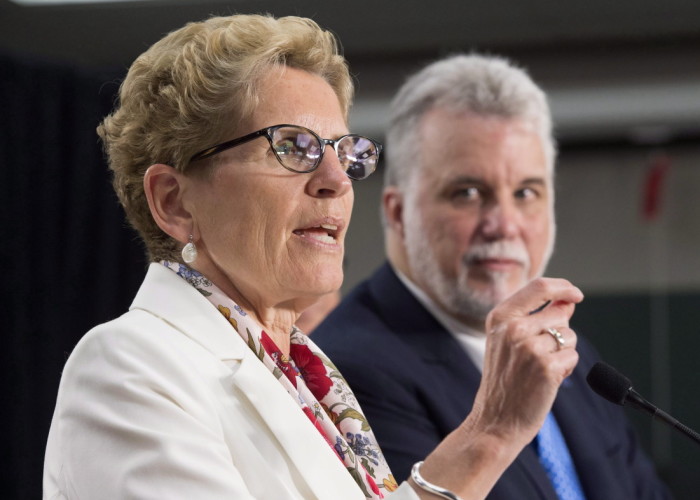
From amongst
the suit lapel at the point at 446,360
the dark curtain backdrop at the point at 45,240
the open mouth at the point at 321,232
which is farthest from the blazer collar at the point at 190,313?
the dark curtain backdrop at the point at 45,240

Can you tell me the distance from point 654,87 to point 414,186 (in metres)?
3.76

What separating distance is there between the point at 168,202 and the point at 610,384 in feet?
2.37

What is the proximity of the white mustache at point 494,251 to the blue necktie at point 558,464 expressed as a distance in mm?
363

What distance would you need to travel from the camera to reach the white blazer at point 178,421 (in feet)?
3.57

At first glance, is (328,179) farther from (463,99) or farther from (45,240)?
(45,240)

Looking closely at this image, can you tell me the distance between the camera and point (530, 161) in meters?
2.11

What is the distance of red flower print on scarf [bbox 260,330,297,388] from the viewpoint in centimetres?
136

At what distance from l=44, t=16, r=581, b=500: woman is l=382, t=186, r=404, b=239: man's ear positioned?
0.78 meters

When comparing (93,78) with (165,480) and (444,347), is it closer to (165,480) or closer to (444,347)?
(444,347)

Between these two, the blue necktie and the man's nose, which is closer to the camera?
the blue necktie

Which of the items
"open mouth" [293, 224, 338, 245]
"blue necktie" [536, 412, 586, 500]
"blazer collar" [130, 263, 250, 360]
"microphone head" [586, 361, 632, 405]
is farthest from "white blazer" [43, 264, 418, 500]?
"blue necktie" [536, 412, 586, 500]

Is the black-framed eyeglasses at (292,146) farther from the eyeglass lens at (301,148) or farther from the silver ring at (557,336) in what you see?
the silver ring at (557,336)

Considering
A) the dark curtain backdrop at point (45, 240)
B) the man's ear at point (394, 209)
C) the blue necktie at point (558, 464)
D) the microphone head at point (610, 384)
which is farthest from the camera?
the dark curtain backdrop at point (45, 240)

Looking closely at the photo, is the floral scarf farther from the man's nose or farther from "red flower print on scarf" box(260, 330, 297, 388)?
the man's nose
